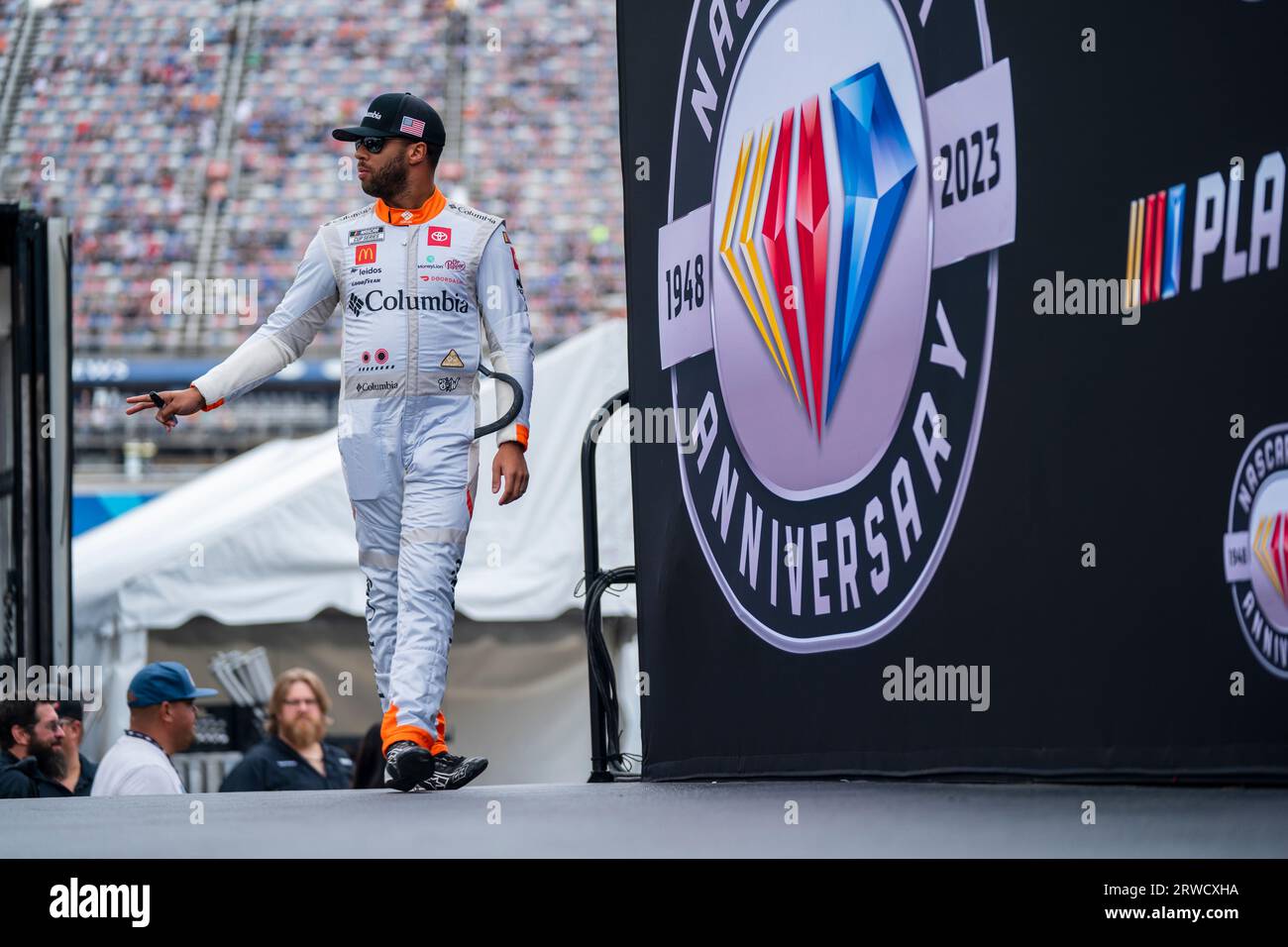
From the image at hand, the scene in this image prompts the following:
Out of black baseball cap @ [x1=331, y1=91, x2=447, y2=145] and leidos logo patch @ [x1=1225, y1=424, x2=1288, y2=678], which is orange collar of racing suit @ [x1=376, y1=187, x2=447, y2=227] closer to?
black baseball cap @ [x1=331, y1=91, x2=447, y2=145]

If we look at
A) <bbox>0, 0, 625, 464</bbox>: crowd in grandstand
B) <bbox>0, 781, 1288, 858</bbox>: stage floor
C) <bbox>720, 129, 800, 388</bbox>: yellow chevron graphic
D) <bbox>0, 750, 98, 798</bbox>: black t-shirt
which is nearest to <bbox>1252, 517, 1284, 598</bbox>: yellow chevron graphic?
<bbox>0, 781, 1288, 858</bbox>: stage floor

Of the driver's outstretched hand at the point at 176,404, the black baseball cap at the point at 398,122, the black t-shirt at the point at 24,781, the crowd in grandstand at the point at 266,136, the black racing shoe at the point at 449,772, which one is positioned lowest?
the black t-shirt at the point at 24,781

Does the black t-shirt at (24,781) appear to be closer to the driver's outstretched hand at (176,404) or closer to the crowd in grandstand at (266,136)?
the driver's outstretched hand at (176,404)

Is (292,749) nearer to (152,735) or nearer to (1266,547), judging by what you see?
(152,735)

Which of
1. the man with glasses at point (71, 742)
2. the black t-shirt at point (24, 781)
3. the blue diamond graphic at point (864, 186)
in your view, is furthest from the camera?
the man with glasses at point (71, 742)

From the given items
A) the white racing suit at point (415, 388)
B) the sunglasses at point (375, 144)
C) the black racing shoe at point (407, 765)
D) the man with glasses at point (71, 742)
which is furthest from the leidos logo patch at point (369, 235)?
the man with glasses at point (71, 742)

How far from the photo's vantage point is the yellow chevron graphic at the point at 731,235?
3715 millimetres

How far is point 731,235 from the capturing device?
382cm

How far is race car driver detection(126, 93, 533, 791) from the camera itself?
3.83 meters

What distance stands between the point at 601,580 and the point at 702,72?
1.22 meters

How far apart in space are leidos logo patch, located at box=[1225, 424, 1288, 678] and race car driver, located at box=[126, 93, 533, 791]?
181cm

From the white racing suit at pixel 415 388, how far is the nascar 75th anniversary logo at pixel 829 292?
0.44 metres

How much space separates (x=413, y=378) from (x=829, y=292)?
3.25ft
